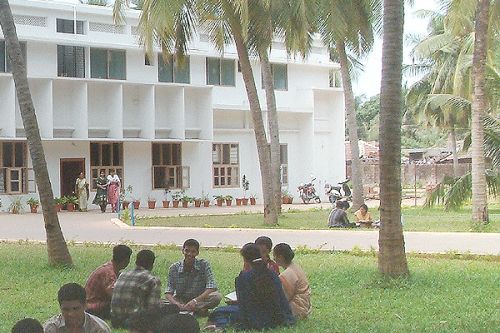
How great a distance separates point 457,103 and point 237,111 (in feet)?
49.8

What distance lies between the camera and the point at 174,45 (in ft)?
85.2

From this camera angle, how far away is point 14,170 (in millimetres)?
34000

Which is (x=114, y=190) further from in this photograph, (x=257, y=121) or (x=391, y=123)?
(x=391, y=123)

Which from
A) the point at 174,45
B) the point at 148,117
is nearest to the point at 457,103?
the point at 174,45

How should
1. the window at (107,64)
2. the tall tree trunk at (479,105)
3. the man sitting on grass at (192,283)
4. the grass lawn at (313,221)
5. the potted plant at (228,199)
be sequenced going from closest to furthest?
1. the man sitting on grass at (192,283)
2. the tall tree trunk at (479,105)
3. the grass lawn at (313,221)
4. the window at (107,64)
5. the potted plant at (228,199)

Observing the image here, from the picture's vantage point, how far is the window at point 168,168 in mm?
38281

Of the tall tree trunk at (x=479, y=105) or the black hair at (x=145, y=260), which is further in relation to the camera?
the tall tree trunk at (x=479, y=105)

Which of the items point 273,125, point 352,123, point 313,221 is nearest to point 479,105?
point 313,221

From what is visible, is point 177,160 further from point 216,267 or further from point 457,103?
point 216,267

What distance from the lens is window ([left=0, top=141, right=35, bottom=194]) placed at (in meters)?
33.8

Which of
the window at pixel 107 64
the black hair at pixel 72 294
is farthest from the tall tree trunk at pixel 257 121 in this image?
the black hair at pixel 72 294

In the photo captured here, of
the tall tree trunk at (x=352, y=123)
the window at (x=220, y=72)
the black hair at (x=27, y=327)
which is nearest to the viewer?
the black hair at (x=27, y=327)

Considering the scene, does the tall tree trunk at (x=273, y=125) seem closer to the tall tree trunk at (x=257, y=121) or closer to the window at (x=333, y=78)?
the tall tree trunk at (x=257, y=121)

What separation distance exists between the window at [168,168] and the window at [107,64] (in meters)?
3.71
